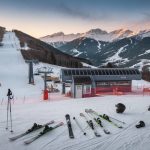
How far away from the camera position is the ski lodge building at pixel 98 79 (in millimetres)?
48906

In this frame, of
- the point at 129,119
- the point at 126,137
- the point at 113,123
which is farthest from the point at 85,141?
the point at 129,119

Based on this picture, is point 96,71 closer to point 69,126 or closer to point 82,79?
point 82,79

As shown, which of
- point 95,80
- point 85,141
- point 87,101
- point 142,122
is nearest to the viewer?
point 85,141

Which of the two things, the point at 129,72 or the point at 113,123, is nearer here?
the point at 113,123

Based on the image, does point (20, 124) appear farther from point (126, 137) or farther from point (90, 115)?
point (126, 137)

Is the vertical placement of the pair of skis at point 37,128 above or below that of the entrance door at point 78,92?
below

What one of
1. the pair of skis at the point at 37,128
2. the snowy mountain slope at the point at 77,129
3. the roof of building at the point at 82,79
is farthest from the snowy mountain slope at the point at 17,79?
the pair of skis at the point at 37,128

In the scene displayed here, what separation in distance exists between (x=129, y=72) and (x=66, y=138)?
30.5 metres

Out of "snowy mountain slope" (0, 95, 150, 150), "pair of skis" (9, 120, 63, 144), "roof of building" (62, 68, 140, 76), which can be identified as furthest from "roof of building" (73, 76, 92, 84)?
"pair of skis" (9, 120, 63, 144)

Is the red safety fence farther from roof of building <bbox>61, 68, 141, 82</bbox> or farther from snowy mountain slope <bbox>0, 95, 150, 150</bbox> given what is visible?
snowy mountain slope <bbox>0, 95, 150, 150</bbox>

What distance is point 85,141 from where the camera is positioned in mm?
25672

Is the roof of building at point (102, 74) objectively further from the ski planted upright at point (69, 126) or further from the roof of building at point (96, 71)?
the ski planted upright at point (69, 126)

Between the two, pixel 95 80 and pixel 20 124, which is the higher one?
pixel 95 80

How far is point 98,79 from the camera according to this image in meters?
52.7
